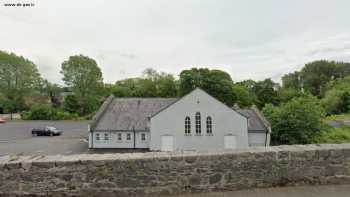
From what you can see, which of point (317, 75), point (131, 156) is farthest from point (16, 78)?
point (317, 75)

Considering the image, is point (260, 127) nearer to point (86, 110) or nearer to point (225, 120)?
point (225, 120)

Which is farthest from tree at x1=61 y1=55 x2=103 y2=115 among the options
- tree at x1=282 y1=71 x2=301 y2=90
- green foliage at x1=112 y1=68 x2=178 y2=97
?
tree at x1=282 y1=71 x2=301 y2=90

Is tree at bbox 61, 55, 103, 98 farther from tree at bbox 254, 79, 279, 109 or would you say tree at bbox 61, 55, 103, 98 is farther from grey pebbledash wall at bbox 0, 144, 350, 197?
grey pebbledash wall at bbox 0, 144, 350, 197

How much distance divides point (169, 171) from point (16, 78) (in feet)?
174

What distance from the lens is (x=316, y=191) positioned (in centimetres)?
378

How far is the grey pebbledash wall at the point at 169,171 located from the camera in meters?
3.67

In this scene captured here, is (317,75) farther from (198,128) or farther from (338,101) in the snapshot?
(198,128)

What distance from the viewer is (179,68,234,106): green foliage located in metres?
38.2

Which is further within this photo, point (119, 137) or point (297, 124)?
point (119, 137)

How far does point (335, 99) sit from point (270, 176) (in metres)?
59.3

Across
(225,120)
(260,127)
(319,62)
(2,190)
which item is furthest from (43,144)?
(319,62)

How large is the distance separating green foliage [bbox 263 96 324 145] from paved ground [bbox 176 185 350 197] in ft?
60.8

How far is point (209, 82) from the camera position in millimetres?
38625

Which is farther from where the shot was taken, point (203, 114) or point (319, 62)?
point (319, 62)
